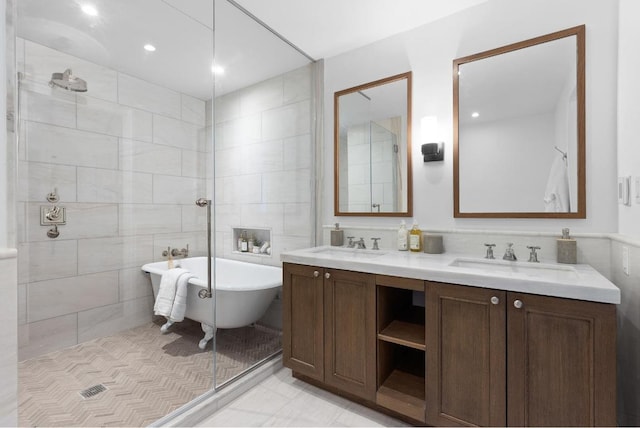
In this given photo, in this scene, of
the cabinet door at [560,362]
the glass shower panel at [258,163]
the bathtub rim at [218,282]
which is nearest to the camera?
the cabinet door at [560,362]

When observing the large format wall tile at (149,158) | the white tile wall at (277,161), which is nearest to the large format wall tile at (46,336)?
the large format wall tile at (149,158)

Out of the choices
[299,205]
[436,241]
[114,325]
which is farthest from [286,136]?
[114,325]

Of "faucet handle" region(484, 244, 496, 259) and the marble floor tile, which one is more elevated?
"faucet handle" region(484, 244, 496, 259)

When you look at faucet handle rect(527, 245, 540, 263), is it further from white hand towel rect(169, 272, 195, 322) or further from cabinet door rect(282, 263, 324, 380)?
white hand towel rect(169, 272, 195, 322)

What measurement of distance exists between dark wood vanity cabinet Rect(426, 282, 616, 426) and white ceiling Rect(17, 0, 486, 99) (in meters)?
1.80

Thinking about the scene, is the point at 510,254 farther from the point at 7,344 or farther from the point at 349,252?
the point at 7,344

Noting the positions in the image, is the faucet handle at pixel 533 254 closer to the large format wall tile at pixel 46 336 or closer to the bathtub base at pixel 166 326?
the bathtub base at pixel 166 326

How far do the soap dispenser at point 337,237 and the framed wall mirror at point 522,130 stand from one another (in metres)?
0.87

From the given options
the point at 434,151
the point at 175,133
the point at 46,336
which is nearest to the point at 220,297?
the point at 46,336

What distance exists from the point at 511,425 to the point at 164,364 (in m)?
1.89

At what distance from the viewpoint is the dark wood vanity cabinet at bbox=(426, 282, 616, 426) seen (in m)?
1.08

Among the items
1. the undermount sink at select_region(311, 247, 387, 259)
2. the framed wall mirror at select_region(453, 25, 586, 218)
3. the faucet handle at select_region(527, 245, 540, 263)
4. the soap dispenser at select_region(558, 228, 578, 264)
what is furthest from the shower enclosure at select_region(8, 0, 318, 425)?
the soap dispenser at select_region(558, 228, 578, 264)

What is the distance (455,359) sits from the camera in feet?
4.43

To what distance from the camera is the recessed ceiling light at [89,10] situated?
1495 mm
